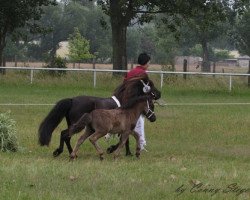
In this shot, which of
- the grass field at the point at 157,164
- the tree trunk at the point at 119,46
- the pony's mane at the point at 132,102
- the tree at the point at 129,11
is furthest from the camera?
the tree trunk at the point at 119,46

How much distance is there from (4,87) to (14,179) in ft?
70.7

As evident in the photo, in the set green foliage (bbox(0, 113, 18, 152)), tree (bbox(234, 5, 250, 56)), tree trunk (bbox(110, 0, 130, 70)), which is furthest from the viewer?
tree (bbox(234, 5, 250, 56))

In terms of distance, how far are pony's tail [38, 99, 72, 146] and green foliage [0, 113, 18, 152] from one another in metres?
0.73

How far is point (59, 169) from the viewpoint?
9.21 meters

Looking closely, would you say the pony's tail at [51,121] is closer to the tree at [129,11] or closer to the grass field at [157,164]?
the grass field at [157,164]

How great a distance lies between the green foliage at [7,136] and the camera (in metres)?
11.8

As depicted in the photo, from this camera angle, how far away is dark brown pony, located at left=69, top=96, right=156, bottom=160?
10.8 m

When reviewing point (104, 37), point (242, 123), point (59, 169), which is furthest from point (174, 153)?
point (104, 37)

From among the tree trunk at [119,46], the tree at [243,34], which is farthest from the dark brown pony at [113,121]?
the tree at [243,34]

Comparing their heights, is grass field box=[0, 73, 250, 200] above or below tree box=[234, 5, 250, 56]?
below

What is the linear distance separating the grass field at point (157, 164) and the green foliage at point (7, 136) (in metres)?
0.24

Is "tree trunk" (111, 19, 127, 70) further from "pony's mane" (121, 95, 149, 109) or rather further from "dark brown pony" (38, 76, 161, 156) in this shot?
"pony's mane" (121, 95, 149, 109)

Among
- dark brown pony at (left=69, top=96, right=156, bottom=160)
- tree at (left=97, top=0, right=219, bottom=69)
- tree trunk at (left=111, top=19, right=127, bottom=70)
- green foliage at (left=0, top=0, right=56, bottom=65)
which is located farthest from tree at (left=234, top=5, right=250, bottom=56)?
dark brown pony at (left=69, top=96, right=156, bottom=160)

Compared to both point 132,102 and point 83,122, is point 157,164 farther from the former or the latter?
point 83,122
